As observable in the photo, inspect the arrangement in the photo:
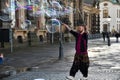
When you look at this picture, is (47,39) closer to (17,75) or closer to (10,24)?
(10,24)

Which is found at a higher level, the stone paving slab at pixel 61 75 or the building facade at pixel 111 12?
the building facade at pixel 111 12

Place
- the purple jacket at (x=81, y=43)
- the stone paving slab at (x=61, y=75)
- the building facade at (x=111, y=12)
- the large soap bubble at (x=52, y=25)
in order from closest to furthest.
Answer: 1. the purple jacket at (x=81, y=43)
2. the stone paving slab at (x=61, y=75)
3. the large soap bubble at (x=52, y=25)
4. the building facade at (x=111, y=12)

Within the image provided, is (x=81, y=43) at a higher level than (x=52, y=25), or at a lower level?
lower

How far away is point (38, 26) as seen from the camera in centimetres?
4425

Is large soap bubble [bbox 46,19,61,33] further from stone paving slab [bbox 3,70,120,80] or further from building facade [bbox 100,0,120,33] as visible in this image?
building facade [bbox 100,0,120,33]

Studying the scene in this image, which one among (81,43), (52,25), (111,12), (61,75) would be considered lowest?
(61,75)

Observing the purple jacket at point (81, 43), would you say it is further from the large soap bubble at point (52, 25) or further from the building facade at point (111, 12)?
the building facade at point (111, 12)

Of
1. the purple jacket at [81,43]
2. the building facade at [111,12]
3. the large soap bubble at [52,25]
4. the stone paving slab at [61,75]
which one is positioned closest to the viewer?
the purple jacket at [81,43]

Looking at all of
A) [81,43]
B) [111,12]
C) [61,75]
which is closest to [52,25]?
[61,75]

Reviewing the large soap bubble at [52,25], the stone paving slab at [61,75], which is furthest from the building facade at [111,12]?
the stone paving slab at [61,75]

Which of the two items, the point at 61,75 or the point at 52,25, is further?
the point at 52,25

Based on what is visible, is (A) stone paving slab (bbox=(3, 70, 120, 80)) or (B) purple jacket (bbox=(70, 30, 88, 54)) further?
(A) stone paving slab (bbox=(3, 70, 120, 80))

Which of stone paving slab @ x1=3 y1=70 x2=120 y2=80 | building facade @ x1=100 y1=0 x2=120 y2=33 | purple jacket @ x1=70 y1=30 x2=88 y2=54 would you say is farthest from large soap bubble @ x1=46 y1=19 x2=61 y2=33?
building facade @ x1=100 y1=0 x2=120 y2=33

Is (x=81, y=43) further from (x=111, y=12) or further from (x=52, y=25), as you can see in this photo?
(x=111, y=12)
